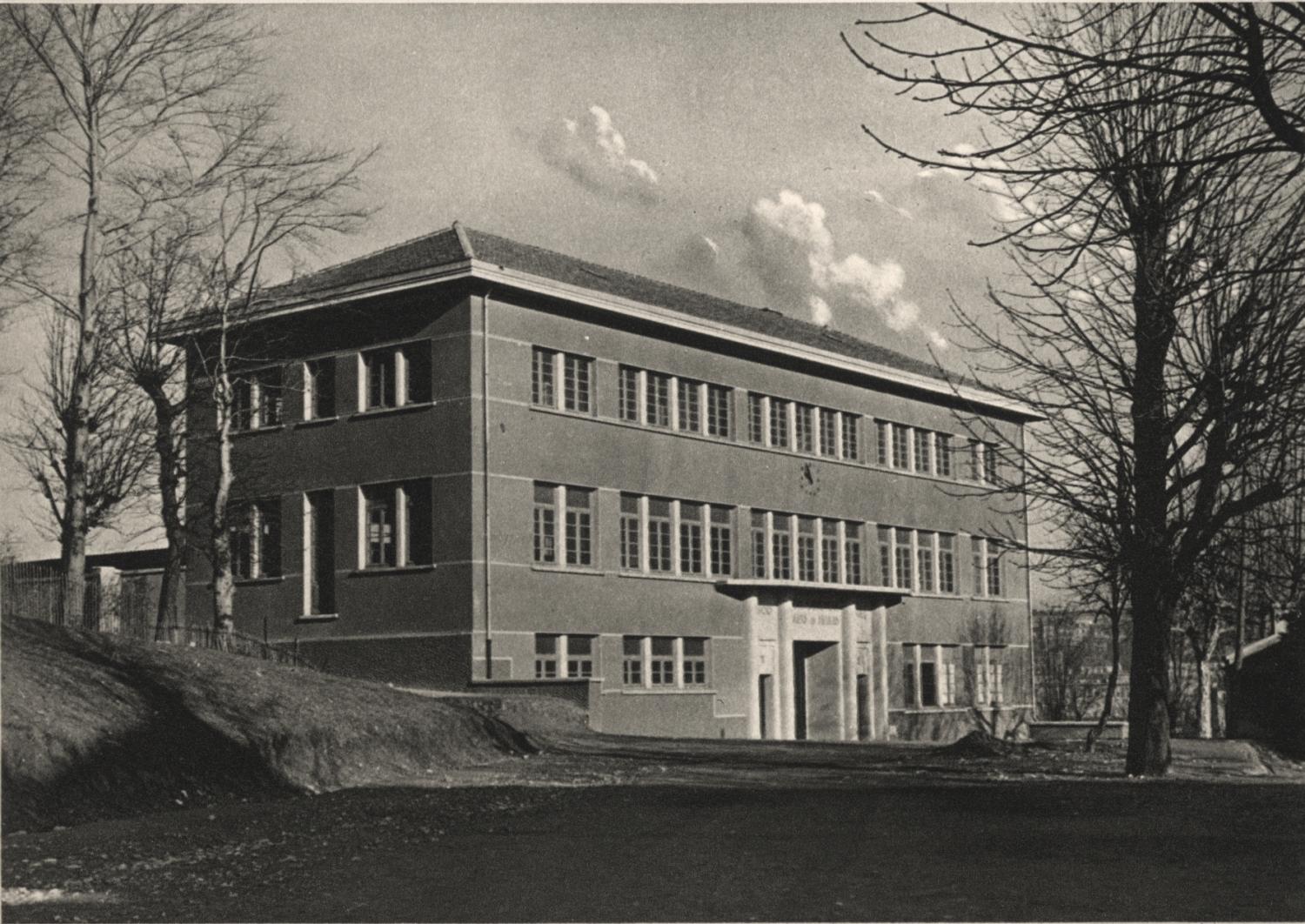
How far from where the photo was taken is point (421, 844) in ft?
42.0

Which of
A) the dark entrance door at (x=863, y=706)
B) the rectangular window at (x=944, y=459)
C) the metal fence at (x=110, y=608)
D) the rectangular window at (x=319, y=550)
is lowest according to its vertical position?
the dark entrance door at (x=863, y=706)

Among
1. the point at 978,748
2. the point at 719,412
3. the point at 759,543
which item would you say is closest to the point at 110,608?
the point at 978,748

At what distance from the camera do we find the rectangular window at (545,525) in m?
34.5

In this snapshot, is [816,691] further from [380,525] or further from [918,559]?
[380,525]

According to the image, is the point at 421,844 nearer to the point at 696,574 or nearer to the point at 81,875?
the point at 81,875

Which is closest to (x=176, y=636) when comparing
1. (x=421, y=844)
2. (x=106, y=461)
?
(x=106, y=461)

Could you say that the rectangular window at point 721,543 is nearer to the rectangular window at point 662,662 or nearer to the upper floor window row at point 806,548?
the upper floor window row at point 806,548

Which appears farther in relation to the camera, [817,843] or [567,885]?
[817,843]

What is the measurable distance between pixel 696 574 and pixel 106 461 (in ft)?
46.9

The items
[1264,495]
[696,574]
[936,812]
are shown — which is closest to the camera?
[936,812]

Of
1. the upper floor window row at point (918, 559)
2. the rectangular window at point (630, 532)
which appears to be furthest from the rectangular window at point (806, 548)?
the rectangular window at point (630, 532)

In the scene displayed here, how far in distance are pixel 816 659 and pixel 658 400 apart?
10498 millimetres

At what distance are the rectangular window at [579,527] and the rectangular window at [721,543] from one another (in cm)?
506

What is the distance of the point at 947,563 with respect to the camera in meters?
51.4
